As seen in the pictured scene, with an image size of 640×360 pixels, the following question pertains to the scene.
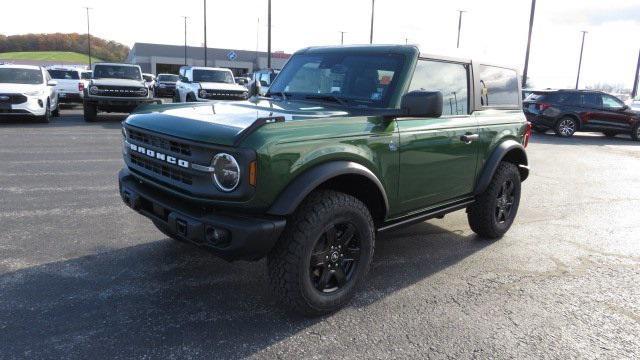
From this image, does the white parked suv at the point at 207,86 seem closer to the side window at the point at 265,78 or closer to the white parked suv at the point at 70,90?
the white parked suv at the point at 70,90

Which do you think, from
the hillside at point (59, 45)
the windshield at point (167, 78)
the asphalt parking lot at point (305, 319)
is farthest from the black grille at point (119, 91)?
the hillside at point (59, 45)

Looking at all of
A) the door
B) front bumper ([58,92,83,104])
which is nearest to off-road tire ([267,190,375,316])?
the door

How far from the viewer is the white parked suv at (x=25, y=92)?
42.6ft

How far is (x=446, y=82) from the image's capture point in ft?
14.4

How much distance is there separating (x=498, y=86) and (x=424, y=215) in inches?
71.4

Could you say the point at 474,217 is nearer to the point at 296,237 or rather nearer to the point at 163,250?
the point at 296,237

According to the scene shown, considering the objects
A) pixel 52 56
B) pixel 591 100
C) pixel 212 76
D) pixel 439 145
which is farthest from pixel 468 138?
pixel 52 56

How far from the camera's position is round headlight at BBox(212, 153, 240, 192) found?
291cm

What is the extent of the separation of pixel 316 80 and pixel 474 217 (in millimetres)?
2135

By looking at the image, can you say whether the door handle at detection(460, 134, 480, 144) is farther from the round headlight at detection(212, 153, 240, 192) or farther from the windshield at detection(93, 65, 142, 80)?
the windshield at detection(93, 65, 142, 80)

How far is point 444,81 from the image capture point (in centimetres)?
436

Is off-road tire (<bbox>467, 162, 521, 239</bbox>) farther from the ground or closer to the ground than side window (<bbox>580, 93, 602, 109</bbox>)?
closer to the ground

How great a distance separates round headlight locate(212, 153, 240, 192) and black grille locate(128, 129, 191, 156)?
0.89 ft

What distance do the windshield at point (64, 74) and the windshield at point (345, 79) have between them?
64.1 ft
